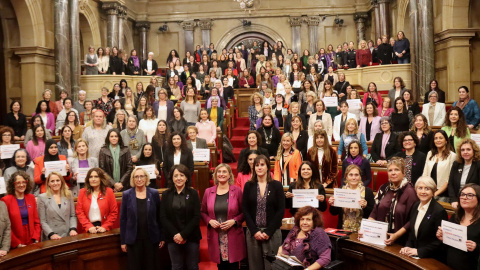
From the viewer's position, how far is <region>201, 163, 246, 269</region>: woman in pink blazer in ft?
15.6

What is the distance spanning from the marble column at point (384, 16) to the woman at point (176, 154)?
499 inches

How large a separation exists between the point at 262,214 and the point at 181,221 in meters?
0.80

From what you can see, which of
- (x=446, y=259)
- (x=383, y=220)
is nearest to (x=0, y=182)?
(x=383, y=220)

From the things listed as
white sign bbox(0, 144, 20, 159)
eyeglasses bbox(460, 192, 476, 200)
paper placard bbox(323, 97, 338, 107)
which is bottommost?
eyeglasses bbox(460, 192, 476, 200)

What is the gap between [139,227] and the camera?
191 inches

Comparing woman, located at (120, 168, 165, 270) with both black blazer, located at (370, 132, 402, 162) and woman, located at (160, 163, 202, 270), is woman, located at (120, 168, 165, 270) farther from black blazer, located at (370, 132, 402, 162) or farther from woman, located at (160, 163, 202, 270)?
black blazer, located at (370, 132, 402, 162)

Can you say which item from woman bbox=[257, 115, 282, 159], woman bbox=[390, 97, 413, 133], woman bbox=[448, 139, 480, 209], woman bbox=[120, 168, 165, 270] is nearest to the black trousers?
woman bbox=[120, 168, 165, 270]

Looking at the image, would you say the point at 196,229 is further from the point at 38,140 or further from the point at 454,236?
the point at 38,140

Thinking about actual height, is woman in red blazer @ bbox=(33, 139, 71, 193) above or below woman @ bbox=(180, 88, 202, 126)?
below

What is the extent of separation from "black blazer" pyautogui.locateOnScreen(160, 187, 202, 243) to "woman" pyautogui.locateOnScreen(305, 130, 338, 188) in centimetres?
180

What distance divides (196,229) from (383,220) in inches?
70.1

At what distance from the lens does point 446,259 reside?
397cm

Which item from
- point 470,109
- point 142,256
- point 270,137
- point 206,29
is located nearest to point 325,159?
point 270,137

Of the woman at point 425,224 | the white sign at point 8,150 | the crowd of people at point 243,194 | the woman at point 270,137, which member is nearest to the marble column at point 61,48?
the crowd of people at point 243,194
